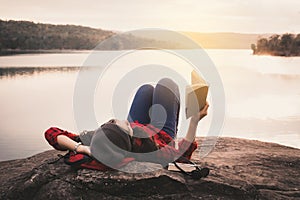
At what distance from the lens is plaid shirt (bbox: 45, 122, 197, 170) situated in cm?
230

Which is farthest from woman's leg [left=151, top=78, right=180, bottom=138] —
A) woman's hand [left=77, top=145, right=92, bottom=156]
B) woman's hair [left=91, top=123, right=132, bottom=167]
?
woman's hand [left=77, top=145, right=92, bottom=156]

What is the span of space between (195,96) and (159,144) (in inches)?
11.5

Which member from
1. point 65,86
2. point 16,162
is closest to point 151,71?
point 16,162

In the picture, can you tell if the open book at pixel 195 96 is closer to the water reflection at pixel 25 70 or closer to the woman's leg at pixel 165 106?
the woman's leg at pixel 165 106

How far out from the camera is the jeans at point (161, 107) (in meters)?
2.46

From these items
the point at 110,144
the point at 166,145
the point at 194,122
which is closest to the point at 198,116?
the point at 194,122

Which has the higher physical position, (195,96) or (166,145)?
(195,96)

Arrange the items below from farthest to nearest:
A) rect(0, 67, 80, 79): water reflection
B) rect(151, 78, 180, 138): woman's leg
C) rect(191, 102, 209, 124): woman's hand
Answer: rect(0, 67, 80, 79): water reflection → rect(151, 78, 180, 138): woman's leg → rect(191, 102, 209, 124): woman's hand

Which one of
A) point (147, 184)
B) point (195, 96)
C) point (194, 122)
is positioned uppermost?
point (195, 96)

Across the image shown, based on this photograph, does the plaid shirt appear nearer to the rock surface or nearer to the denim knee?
the rock surface

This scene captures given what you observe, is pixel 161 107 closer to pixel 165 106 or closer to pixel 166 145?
pixel 165 106

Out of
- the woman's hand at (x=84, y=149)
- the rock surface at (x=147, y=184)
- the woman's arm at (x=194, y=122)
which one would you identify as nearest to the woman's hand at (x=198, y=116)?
the woman's arm at (x=194, y=122)

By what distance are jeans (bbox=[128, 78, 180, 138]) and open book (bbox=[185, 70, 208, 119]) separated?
0.51 ft

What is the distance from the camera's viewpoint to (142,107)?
250 cm
